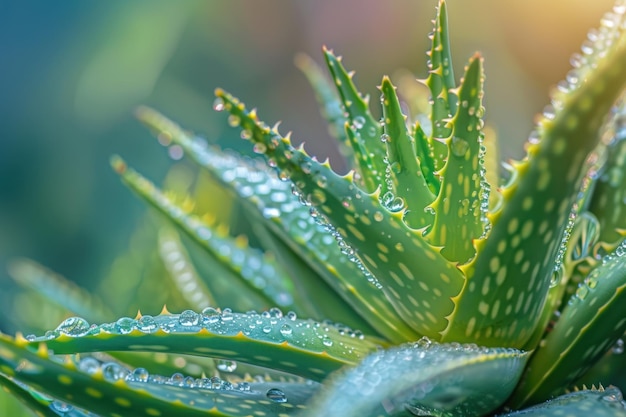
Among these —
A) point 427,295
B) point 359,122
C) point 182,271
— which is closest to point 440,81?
point 359,122

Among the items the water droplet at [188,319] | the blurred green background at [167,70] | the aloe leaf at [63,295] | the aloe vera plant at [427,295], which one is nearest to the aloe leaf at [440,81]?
the aloe vera plant at [427,295]

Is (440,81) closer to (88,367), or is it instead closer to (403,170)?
(403,170)

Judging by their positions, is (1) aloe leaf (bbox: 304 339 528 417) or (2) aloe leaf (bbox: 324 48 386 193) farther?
(2) aloe leaf (bbox: 324 48 386 193)

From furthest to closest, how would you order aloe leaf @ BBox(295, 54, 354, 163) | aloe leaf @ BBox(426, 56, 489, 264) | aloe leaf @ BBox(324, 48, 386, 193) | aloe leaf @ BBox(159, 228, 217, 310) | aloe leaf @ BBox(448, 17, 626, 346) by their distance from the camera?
aloe leaf @ BBox(159, 228, 217, 310)
aloe leaf @ BBox(295, 54, 354, 163)
aloe leaf @ BBox(324, 48, 386, 193)
aloe leaf @ BBox(426, 56, 489, 264)
aloe leaf @ BBox(448, 17, 626, 346)

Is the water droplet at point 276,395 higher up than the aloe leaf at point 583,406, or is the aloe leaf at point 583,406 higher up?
the water droplet at point 276,395

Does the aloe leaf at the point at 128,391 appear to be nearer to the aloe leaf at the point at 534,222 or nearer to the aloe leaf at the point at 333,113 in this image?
the aloe leaf at the point at 534,222

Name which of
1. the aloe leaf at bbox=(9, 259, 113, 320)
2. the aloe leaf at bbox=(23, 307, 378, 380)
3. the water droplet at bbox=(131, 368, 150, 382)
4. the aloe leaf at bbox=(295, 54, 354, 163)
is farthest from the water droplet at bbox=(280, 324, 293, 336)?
the aloe leaf at bbox=(9, 259, 113, 320)

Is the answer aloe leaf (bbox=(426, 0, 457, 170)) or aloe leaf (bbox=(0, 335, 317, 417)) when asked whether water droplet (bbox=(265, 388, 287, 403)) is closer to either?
aloe leaf (bbox=(0, 335, 317, 417))
